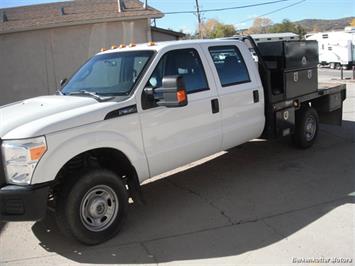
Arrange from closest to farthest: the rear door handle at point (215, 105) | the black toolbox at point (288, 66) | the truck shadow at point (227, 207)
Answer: the truck shadow at point (227, 207), the rear door handle at point (215, 105), the black toolbox at point (288, 66)

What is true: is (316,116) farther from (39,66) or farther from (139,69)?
(39,66)

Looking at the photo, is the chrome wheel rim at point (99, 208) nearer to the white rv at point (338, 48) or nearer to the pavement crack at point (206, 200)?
the pavement crack at point (206, 200)

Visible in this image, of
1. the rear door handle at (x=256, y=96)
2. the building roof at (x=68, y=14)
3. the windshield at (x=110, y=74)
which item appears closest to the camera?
the windshield at (x=110, y=74)

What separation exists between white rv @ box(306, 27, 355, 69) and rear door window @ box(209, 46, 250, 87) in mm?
30465

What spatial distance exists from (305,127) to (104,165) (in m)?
4.10

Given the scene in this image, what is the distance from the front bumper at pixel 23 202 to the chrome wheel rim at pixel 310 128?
5107mm

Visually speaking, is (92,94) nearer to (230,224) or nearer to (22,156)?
(22,156)

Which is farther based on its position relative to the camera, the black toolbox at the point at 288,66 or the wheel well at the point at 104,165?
the black toolbox at the point at 288,66

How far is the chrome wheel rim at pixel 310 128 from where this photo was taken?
7.98 m

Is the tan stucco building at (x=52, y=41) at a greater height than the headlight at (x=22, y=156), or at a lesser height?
greater

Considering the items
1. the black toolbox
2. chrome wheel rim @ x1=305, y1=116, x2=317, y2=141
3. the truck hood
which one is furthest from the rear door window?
chrome wheel rim @ x1=305, y1=116, x2=317, y2=141

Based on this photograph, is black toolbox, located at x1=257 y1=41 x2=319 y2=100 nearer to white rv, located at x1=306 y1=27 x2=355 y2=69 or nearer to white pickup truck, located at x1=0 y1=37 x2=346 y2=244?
white pickup truck, located at x1=0 y1=37 x2=346 y2=244

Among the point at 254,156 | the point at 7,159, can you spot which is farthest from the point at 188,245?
the point at 254,156

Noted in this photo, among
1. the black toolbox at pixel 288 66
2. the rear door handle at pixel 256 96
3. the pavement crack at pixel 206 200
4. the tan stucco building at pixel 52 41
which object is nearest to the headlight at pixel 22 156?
the pavement crack at pixel 206 200
